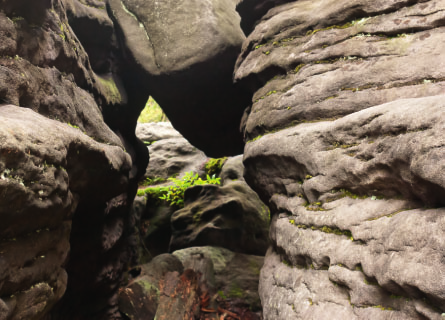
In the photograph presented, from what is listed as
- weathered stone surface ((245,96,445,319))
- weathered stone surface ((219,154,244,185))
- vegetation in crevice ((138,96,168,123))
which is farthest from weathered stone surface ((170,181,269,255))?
vegetation in crevice ((138,96,168,123))

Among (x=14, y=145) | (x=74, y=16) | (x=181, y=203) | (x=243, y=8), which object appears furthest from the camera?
(x=181, y=203)

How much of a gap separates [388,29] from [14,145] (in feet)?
17.3

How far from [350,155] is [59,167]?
3304mm

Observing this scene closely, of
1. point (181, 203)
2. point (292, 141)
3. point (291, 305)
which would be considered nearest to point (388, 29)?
point (292, 141)

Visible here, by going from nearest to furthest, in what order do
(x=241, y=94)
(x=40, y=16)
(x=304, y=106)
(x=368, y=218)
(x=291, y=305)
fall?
(x=368, y=218), (x=291, y=305), (x=40, y=16), (x=304, y=106), (x=241, y=94)

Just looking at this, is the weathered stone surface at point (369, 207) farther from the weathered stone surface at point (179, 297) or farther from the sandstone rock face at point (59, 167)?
the sandstone rock face at point (59, 167)

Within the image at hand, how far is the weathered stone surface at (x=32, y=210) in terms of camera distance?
256 cm

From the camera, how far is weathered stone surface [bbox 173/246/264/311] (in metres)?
7.06

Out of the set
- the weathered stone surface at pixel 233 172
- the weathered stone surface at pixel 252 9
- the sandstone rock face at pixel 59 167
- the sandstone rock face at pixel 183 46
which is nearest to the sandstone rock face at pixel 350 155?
the weathered stone surface at pixel 252 9

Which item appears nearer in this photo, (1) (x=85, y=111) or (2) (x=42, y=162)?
(2) (x=42, y=162)

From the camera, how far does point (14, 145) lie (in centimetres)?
250

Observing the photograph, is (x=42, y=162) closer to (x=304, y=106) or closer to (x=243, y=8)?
(x=304, y=106)

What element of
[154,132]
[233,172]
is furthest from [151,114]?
[233,172]

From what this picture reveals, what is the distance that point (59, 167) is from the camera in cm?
326
